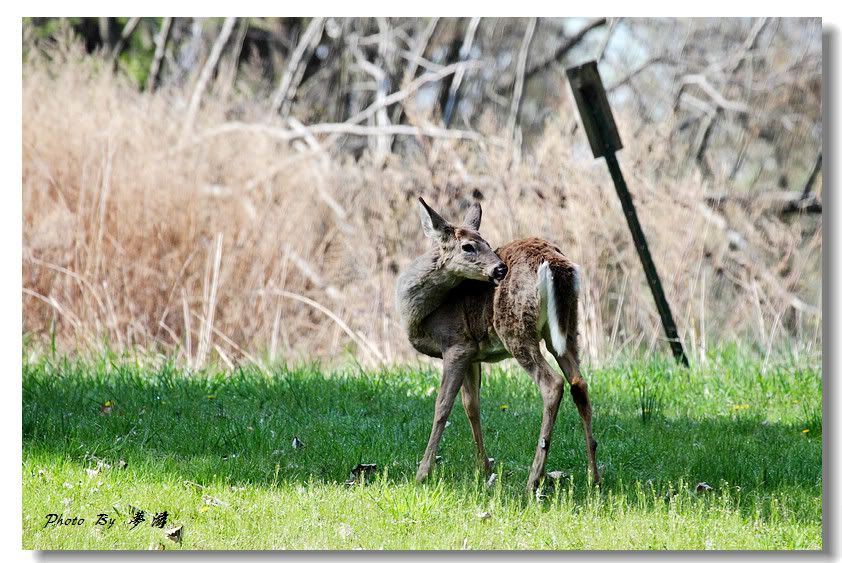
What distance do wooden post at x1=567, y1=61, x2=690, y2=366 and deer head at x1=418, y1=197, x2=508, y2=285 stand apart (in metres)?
2.48

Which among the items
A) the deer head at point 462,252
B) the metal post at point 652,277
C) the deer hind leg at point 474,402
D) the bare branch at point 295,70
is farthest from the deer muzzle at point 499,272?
the bare branch at point 295,70

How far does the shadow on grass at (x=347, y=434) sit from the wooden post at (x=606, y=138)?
48.3 inches

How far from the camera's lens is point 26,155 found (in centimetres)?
802

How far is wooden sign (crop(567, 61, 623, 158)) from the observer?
6523 mm

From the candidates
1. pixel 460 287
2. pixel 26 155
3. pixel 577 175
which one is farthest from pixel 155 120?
pixel 460 287

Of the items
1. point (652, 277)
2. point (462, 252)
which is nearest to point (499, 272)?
point (462, 252)

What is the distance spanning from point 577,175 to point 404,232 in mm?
1633

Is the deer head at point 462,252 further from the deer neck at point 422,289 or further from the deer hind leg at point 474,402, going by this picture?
the deer hind leg at point 474,402

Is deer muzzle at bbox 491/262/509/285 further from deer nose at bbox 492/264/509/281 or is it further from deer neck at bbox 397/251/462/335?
deer neck at bbox 397/251/462/335

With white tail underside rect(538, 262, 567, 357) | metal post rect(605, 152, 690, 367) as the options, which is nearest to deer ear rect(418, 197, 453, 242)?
white tail underside rect(538, 262, 567, 357)

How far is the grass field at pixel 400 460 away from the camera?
13.4 ft
